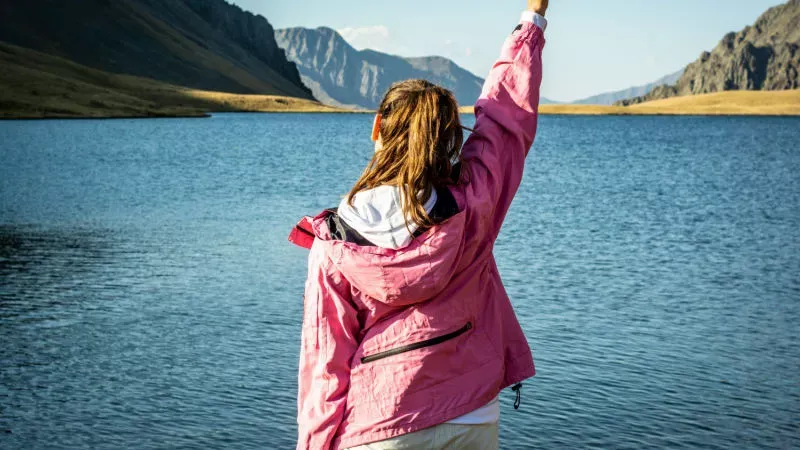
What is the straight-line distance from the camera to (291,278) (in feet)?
52.9

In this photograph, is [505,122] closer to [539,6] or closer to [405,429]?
[539,6]

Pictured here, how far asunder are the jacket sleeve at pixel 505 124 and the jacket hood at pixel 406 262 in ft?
0.59

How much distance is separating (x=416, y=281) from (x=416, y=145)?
433 millimetres

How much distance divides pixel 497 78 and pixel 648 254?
17351 millimetres

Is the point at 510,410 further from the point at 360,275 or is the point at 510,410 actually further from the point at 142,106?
the point at 142,106

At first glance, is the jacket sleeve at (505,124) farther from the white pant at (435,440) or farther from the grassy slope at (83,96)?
the grassy slope at (83,96)

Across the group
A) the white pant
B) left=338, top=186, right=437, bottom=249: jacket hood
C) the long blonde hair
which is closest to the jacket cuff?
the long blonde hair

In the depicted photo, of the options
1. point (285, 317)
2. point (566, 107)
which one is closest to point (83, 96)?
point (285, 317)

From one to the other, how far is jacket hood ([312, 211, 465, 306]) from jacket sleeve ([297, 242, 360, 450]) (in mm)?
94

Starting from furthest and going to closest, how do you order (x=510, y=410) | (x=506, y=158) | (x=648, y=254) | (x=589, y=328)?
(x=648, y=254) → (x=589, y=328) → (x=510, y=410) → (x=506, y=158)

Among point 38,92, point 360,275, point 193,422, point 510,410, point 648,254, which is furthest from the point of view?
point 38,92

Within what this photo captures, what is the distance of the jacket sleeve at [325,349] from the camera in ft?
10.6

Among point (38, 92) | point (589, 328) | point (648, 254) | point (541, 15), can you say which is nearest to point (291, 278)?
point (589, 328)

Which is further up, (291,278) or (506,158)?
(506,158)
